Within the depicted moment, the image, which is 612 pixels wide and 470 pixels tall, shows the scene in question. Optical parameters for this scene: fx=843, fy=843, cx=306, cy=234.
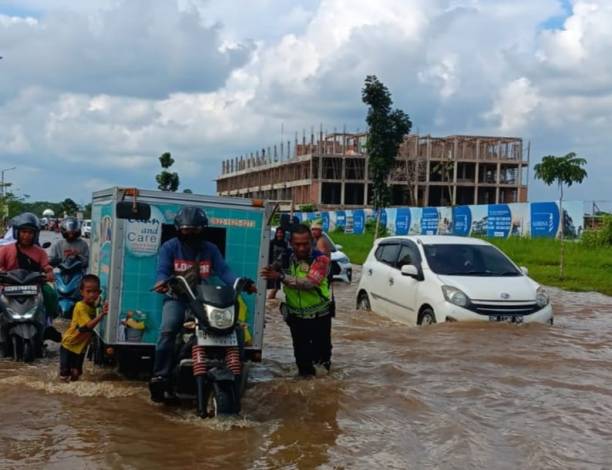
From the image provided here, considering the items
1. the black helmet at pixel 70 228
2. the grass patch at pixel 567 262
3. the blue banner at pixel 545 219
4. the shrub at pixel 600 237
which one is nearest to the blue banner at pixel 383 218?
the grass patch at pixel 567 262

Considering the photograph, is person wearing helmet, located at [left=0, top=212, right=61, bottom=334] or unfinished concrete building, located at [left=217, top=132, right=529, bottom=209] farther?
unfinished concrete building, located at [left=217, top=132, right=529, bottom=209]

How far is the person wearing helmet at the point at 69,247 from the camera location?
11.3 metres

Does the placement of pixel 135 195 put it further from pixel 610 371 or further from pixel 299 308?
pixel 610 371

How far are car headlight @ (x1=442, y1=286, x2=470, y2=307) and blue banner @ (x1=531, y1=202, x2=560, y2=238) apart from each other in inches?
841

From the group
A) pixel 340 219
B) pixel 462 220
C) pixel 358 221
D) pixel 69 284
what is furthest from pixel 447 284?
pixel 340 219

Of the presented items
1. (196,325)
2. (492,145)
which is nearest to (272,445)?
(196,325)

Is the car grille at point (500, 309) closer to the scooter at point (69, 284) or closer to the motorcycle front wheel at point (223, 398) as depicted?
the scooter at point (69, 284)

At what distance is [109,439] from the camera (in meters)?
6.37

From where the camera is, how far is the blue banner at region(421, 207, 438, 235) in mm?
39062

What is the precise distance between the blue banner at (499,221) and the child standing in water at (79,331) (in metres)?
27.1

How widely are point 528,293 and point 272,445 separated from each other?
6.20m

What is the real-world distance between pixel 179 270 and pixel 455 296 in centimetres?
520

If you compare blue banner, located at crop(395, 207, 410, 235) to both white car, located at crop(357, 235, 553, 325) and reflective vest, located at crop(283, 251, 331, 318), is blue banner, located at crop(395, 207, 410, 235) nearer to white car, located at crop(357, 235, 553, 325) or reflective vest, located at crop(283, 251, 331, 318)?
white car, located at crop(357, 235, 553, 325)

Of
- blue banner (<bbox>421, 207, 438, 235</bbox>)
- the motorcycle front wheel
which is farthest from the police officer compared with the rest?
blue banner (<bbox>421, 207, 438, 235</bbox>)
